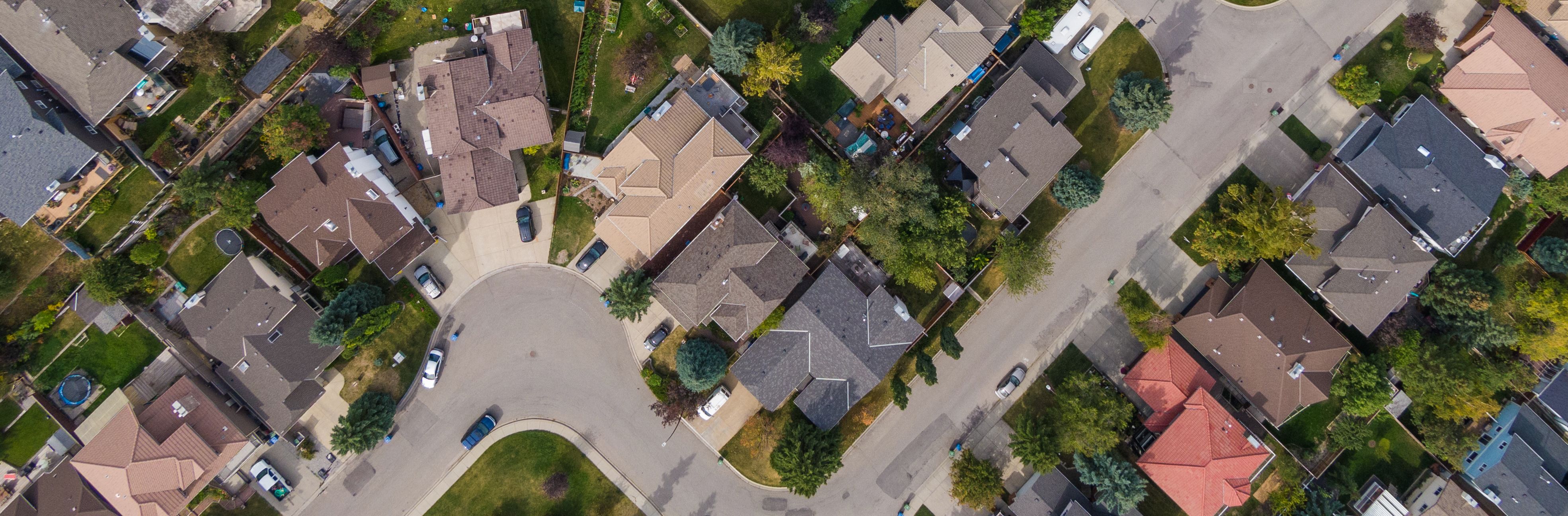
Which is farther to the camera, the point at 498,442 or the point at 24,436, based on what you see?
the point at 498,442

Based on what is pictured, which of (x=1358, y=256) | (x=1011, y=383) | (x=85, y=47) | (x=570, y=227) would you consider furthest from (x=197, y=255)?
(x=1358, y=256)

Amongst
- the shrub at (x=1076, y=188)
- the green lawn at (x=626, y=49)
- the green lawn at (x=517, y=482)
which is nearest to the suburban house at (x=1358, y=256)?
the shrub at (x=1076, y=188)

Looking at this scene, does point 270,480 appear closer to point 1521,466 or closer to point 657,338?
point 657,338

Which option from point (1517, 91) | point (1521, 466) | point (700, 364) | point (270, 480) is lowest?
point (270, 480)

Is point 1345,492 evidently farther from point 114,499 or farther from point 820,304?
point 114,499

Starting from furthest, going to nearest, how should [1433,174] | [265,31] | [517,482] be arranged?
[517,482], [265,31], [1433,174]

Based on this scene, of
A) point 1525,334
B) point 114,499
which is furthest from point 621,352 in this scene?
point 1525,334

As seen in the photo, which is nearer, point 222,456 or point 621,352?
point 222,456

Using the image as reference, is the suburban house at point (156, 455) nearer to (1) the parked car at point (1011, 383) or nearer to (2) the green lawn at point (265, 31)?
(2) the green lawn at point (265, 31)
